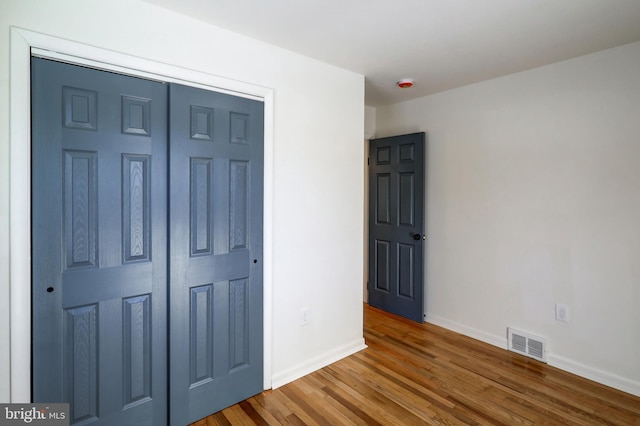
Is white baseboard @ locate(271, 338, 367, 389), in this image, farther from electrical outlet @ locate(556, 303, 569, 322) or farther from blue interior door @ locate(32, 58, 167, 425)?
electrical outlet @ locate(556, 303, 569, 322)

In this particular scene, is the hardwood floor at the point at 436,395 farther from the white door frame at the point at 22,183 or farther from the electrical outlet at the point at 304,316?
the white door frame at the point at 22,183

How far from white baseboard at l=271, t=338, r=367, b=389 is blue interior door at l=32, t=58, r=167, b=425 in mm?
780

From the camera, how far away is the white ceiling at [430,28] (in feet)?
5.98

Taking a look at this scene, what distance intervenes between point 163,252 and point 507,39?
8.41 ft

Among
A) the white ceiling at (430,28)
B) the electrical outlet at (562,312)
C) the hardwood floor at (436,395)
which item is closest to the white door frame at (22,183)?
the white ceiling at (430,28)

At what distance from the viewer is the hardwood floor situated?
2.04 metres

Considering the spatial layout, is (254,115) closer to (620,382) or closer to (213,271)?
(213,271)

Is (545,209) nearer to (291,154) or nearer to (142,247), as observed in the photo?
(291,154)

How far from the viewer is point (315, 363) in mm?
2609

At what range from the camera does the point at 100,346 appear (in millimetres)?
1726

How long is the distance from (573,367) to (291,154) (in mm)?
2718

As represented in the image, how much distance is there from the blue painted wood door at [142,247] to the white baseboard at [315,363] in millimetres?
178

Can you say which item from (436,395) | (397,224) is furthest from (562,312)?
(397,224)

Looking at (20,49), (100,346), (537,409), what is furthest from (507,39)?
(100,346)
